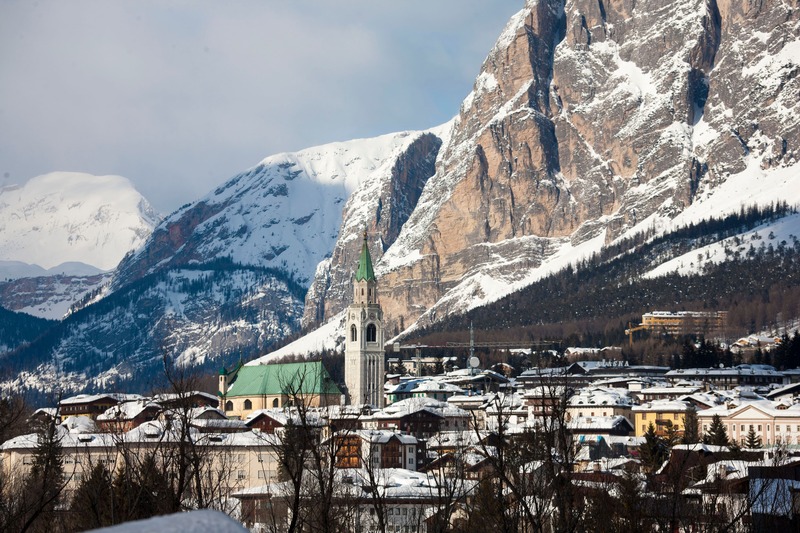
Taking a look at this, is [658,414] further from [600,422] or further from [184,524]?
[184,524]

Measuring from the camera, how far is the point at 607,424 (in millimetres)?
177750

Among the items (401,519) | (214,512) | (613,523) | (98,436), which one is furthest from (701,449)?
(214,512)

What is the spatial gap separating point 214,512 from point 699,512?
52.9 m

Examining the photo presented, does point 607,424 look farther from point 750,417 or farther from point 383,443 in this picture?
point 383,443

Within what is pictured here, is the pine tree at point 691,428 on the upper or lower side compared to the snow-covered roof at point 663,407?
lower

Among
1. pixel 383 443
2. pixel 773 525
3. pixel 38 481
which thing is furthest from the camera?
pixel 383 443

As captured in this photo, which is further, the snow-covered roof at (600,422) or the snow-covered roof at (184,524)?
the snow-covered roof at (600,422)

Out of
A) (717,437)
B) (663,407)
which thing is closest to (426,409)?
(663,407)

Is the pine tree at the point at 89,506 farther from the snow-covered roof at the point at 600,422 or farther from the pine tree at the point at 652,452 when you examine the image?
the snow-covered roof at the point at 600,422

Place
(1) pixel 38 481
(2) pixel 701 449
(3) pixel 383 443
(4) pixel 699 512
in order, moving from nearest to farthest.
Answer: (4) pixel 699 512 → (1) pixel 38 481 → (2) pixel 701 449 → (3) pixel 383 443

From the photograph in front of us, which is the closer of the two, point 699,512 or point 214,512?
point 214,512

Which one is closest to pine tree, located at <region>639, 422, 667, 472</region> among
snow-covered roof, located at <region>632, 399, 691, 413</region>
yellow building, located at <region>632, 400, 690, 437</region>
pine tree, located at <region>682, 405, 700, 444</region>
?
pine tree, located at <region>682, 405, 700, 444</region>

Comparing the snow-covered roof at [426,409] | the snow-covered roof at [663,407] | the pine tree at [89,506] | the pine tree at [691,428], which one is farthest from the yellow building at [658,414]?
the pine tree at [89,506]

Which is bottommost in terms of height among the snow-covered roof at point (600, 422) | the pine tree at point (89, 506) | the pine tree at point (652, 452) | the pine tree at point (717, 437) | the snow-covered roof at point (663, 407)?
the pine tree at point (89, 506)
